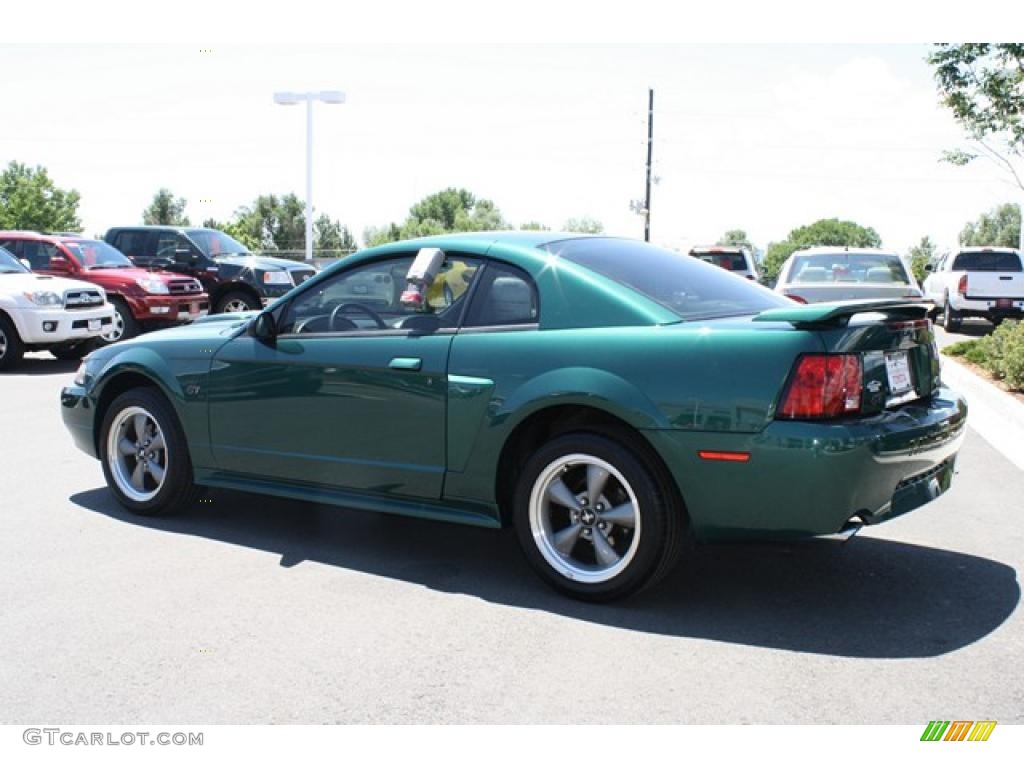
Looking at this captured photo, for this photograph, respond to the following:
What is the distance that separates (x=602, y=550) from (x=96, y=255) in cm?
1520

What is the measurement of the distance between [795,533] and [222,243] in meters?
18.1

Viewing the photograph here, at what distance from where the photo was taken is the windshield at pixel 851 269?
1441cm

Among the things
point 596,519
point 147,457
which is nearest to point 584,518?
point 596,519

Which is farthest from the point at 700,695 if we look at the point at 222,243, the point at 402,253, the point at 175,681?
the point at 222,243

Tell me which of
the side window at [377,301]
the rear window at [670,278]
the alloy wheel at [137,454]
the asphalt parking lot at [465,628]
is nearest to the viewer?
the asphalt parking lot at [465,628]

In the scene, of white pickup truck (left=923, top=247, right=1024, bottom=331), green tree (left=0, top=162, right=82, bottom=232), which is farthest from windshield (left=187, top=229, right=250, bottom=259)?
green tree (left=0, top=162, right=82, bottom=232)

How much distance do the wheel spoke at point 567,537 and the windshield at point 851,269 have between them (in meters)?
10.4

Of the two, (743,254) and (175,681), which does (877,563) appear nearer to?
(175,681)

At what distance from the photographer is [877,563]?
5266mm

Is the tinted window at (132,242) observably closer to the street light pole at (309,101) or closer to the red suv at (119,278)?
the red suv at (119,278)

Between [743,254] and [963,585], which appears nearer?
[963,585]

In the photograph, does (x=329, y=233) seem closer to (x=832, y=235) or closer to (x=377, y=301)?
(x=832, y=235)
